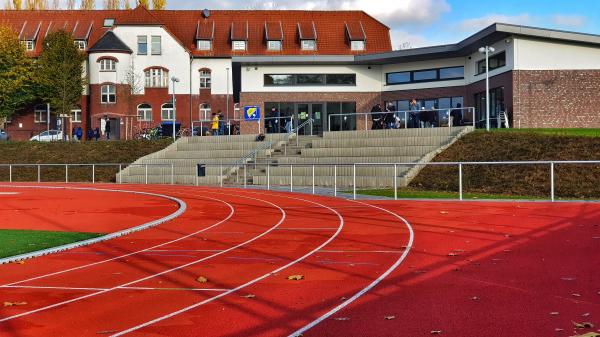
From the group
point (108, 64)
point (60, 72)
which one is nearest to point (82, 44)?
point (60, 72)

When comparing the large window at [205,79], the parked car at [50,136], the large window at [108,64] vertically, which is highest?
the large window at [108,64]

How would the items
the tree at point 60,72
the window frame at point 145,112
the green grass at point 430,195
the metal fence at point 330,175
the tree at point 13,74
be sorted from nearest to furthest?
the green grass at point 430,195 → the metal fence at point 330,175 → the tree at point 60,72 → the tree at point 13,74 → the window frame at point 145,112

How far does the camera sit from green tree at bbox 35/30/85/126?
59.1 meters

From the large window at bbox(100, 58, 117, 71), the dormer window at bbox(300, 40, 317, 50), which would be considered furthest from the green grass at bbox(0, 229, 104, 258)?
the dormer window at bbox(300, 40, 317, 50)

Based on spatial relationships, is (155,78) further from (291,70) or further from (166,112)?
(291,70)

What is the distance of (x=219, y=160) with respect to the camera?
33.7 meters

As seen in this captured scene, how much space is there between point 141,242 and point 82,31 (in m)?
57.7

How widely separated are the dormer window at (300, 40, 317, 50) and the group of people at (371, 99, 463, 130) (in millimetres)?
25861

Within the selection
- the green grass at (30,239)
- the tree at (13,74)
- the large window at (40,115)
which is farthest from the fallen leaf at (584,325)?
the large window at (40,115)

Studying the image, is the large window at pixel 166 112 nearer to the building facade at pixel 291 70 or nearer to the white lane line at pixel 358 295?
the building facade at pixel 291 70

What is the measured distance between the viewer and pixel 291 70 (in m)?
45.9

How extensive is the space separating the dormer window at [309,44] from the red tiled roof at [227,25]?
15.7 inches

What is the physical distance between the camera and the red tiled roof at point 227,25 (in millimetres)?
61812

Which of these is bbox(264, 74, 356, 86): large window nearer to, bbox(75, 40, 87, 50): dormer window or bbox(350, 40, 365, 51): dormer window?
bbox(350, 40, 365, 51): dormer window
